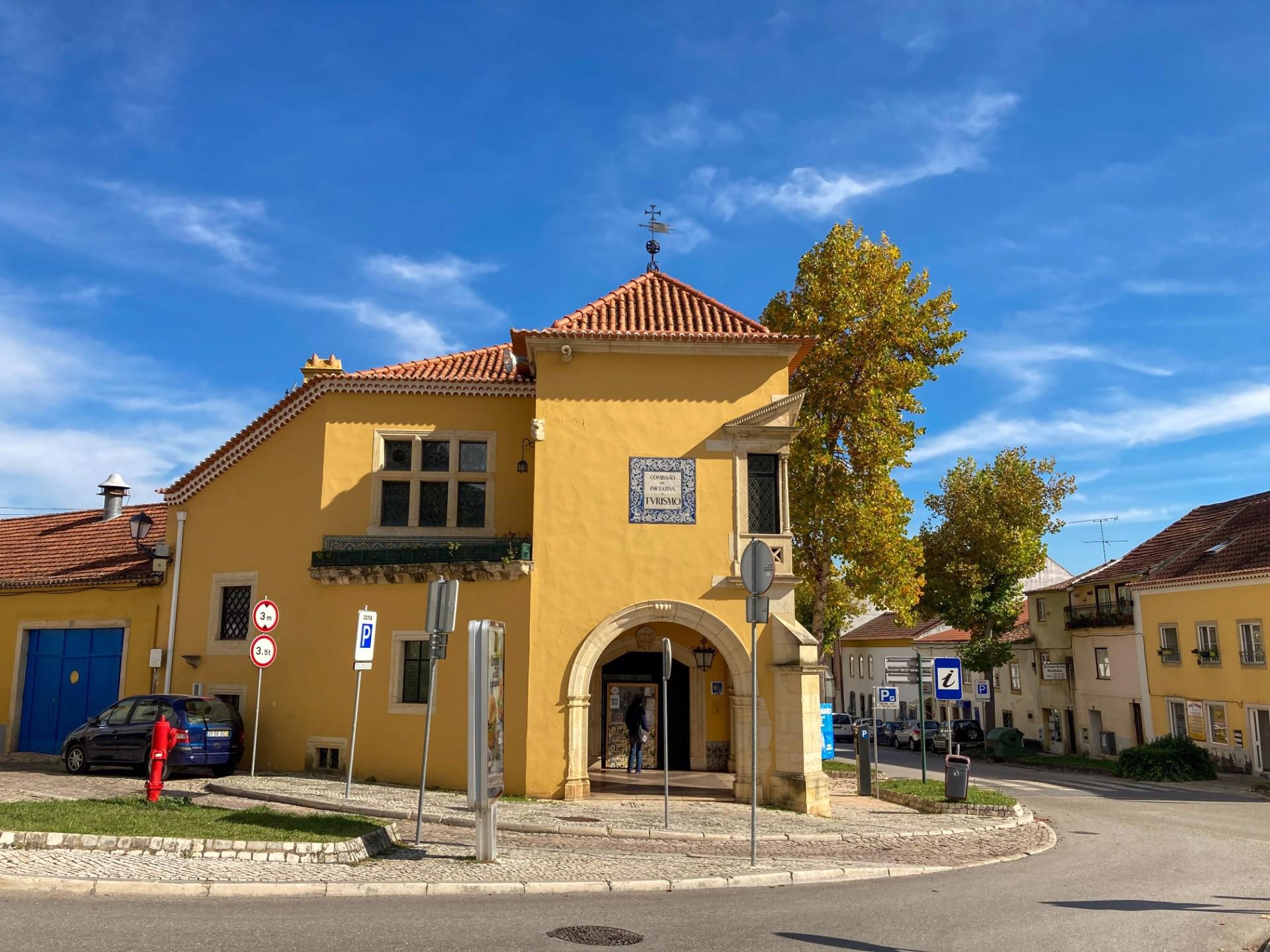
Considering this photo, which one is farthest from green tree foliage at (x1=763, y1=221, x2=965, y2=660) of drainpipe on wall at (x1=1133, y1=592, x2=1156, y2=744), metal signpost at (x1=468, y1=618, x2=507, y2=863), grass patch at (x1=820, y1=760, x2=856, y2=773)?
metal signpost at (x1=468, y1=618, x2=507, y2=863)

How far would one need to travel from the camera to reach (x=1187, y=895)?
10141 mm

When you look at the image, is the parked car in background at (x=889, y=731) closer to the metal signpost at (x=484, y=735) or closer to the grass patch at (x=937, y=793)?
the grass patch at (x=937, y=793)

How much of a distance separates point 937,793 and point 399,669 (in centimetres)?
1059

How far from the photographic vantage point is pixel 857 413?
2612cm

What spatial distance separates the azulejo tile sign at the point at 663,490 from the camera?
17047mm

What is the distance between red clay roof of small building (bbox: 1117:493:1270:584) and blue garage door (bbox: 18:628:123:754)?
29932mm

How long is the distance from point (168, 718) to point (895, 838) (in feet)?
40.3

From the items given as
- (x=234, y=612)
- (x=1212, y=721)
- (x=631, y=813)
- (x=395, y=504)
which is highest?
(x=395, y=504)

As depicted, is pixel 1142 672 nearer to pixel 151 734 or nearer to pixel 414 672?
pixel 414 672

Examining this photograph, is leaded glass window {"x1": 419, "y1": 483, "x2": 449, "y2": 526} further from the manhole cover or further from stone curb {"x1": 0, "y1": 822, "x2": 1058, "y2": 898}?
the manhole cover

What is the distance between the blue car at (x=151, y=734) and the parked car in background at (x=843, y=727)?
36000 mm

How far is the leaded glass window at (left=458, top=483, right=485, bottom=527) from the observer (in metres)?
19.3

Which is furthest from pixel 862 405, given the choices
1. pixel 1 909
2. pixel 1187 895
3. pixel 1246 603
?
pixel 1 909

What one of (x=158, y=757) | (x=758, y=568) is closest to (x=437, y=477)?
(x=158, y=757)
